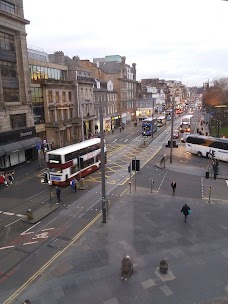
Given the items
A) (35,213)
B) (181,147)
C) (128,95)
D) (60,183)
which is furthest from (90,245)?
(128,95)

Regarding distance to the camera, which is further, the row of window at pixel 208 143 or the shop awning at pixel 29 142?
the shop awning at pixel 29 142

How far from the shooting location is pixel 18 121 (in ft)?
120

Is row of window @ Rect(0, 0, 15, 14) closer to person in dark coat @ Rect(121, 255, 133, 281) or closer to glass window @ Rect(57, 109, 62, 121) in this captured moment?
glass window @ Rect(57, 109, 62, 121)

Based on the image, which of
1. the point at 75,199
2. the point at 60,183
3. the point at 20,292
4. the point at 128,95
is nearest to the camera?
the point at 20,292

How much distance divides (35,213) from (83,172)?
9.48 m

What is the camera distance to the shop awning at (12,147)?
32.4m

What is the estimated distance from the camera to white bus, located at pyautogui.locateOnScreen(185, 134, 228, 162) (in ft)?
117

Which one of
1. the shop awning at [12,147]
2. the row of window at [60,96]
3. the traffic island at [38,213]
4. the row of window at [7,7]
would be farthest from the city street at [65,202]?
the row of window at [7,7]

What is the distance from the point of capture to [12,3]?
112 feet

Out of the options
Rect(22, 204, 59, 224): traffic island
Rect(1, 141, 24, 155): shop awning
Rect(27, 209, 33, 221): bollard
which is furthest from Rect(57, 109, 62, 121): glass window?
Rect(27, 209, 33, 221): bollard

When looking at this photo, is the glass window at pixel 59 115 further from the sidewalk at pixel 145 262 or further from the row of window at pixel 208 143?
the sidewalk at pixel 145 262

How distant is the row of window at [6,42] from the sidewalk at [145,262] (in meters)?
26.6

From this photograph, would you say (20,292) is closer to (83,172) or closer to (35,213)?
(35,213)

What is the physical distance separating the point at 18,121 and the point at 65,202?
18458mm
